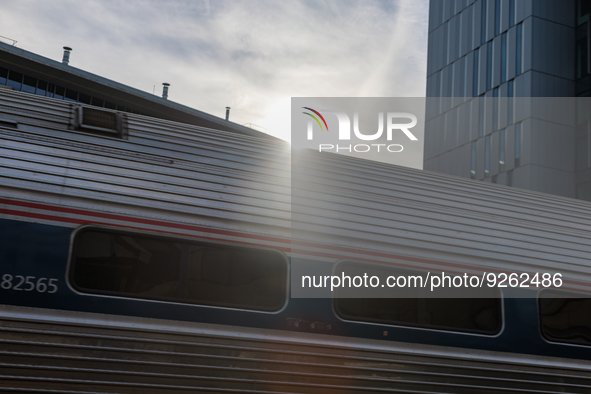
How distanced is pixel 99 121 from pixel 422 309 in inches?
127

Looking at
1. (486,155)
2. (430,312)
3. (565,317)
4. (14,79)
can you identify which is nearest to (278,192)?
(430,312)

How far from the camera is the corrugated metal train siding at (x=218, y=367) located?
375cm

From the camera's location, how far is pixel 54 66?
2605cm

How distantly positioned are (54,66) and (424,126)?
20580 mm

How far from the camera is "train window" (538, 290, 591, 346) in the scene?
522 centimetres

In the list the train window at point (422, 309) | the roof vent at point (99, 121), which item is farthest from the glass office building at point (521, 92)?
the roof vent at point (99, 121)

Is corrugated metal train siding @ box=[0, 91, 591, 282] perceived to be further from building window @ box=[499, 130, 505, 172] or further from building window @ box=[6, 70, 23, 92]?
building window @ box=[6, 70, 23, 92]

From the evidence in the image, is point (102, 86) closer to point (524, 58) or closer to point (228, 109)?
point (228, 109)

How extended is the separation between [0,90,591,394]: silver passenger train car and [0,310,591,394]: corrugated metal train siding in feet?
0.03

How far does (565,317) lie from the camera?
17.4ft

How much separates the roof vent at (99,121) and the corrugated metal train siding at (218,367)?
1721mm

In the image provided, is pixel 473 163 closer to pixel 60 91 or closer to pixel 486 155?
pixel 486 155

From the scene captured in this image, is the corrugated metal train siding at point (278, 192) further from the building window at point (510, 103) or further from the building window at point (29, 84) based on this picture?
the building window at point (29, 84)

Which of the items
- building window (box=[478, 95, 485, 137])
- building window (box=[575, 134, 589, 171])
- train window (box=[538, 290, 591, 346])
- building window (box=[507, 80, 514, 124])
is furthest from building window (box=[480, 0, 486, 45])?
train window (box=[538, 290, 591, 346])
